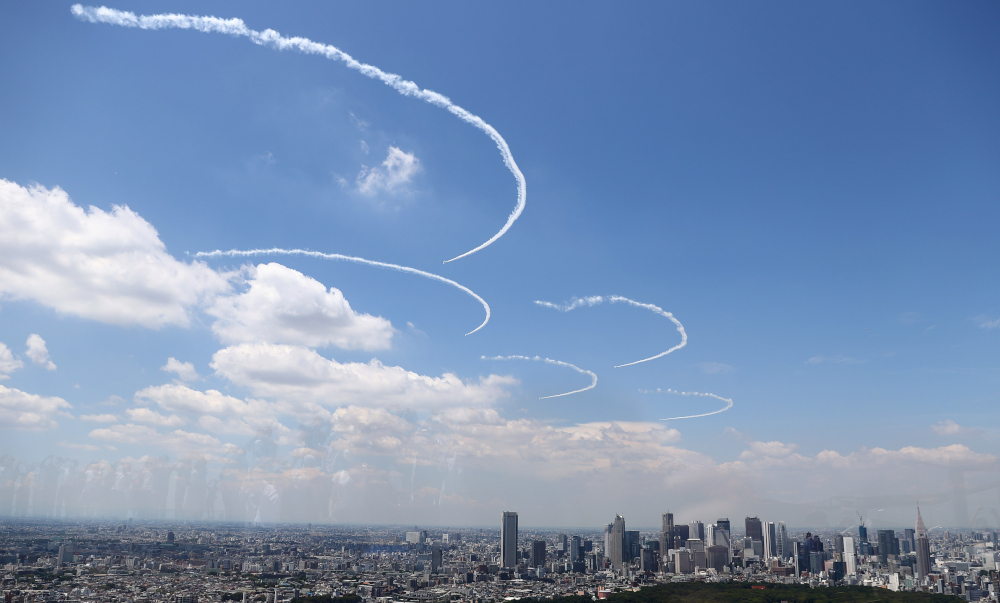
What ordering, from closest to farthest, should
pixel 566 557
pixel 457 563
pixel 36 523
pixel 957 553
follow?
pixel 36 523
pixel 957 553
pixel 457 563
pixel 566 557

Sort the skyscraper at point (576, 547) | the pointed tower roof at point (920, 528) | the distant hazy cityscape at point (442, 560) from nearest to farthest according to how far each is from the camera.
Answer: the distant hazy cityscape at point (442, 560), the pointed tower roof at point (920, 528), the skyscraper at point (576, 547)

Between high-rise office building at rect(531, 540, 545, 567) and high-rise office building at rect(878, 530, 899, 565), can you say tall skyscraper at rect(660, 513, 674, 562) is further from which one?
high-rise office building at rect(878, 530, 899, 565)

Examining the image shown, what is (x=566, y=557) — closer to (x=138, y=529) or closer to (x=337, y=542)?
(x=337, y=542)

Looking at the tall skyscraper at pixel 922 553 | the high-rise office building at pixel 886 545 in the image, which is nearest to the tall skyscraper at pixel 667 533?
the high-rise office building at pixel 886 545

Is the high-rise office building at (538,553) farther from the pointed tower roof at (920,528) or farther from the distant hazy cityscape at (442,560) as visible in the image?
the pointed tower roof at (920,528)

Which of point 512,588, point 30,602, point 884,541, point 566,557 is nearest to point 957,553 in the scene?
point 884,541

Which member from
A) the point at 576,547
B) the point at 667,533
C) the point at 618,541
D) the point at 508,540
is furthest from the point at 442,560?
the point at 667,533
